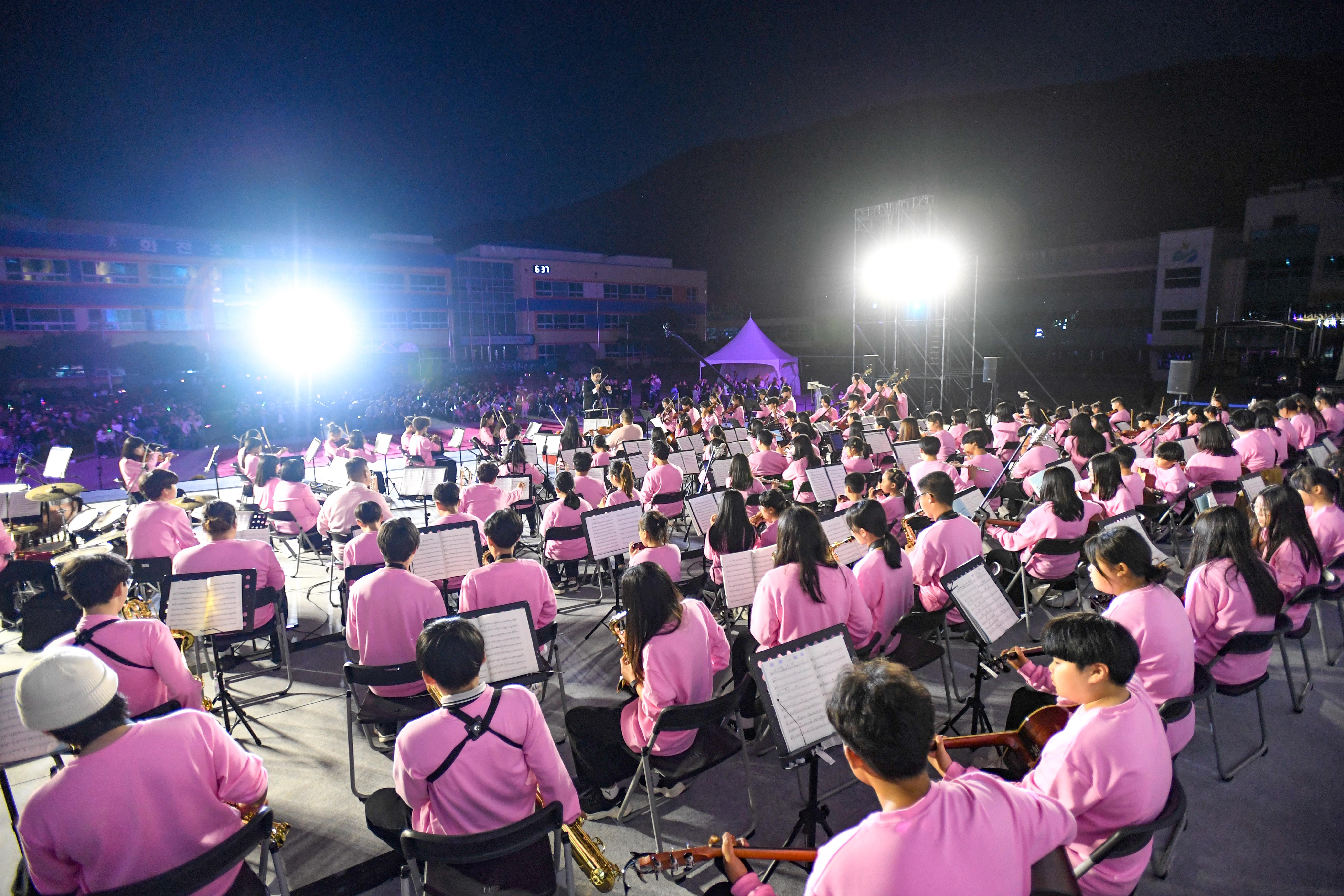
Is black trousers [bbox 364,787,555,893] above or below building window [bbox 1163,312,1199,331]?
below

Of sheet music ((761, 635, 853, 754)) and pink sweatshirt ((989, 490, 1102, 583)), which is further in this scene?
pink sweatshirt ((989, 490, 1102, 583))

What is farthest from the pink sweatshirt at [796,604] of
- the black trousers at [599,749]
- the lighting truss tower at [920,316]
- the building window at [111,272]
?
the building window at [111,272]

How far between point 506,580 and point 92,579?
217 centimetres

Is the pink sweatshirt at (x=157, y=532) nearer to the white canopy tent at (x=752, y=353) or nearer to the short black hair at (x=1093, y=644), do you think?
the short black hair at (x=1093, y=644)

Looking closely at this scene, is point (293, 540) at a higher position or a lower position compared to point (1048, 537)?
lower

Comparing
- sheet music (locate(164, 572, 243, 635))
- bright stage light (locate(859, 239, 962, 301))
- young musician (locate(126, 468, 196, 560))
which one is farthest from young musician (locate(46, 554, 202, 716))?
bright stage light (locate(859, 239, 962, 301))

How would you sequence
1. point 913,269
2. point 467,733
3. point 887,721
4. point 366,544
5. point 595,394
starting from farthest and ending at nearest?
point 595,394 < point 913,269 < point 366,544 < point 467,733 < point 887,721

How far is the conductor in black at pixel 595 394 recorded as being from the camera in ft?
58.4

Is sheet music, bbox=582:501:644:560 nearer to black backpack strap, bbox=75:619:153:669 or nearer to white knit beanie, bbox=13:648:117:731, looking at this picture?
black backpack strap, bbox=75:619:153:669

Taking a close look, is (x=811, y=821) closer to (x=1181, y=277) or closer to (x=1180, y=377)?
(x=1180, y=377)

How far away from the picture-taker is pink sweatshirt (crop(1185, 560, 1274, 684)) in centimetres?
371

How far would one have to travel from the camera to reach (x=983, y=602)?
3568 mm

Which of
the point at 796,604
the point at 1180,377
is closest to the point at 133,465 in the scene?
the point at 796,604

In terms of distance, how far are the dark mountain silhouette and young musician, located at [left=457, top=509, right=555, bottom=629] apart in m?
20.5
